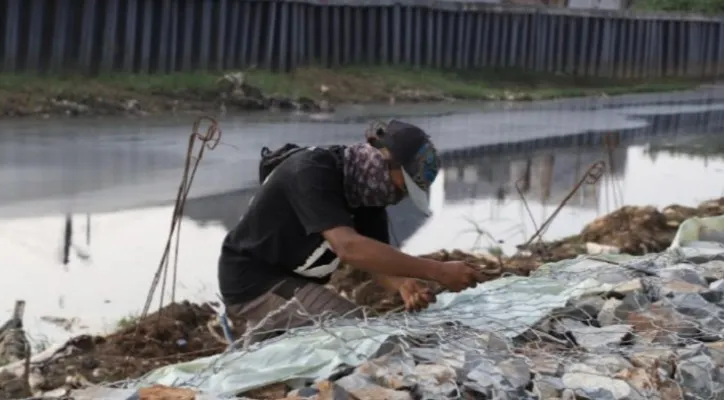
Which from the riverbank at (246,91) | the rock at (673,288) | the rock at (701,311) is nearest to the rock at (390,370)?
the rock at (701,311)

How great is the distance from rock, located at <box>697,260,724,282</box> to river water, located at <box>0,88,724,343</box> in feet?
9.50

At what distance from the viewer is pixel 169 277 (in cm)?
787

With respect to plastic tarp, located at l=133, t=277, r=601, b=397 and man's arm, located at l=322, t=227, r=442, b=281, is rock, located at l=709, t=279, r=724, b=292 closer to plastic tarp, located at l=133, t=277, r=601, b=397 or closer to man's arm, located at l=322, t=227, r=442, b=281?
plastic tarp, located at l=133, t=277, r=601, b=397

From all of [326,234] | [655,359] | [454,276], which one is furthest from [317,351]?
[655,359]

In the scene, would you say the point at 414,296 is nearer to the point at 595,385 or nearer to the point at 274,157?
the point at 274,157

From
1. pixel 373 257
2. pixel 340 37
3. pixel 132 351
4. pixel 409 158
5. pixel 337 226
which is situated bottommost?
pixel 132 351

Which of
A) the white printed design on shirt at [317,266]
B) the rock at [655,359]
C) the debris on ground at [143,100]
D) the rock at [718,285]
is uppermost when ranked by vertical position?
the debris on ground at [143,100]

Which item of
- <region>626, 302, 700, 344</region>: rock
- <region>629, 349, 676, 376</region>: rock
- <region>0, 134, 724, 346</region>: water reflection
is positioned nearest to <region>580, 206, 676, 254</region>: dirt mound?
<region>0, 134, 724, 346</region>: water reflection

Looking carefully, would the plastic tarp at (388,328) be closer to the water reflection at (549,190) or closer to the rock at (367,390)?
the rock at (367,390)

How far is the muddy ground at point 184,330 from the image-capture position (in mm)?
5879

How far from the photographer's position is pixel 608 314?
538 cm

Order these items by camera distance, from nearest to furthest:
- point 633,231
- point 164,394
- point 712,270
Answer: point 164,394, point 712,270, point 633,231

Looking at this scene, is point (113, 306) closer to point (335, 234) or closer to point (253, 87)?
point (335, 234)

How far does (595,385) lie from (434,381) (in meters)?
0.62
